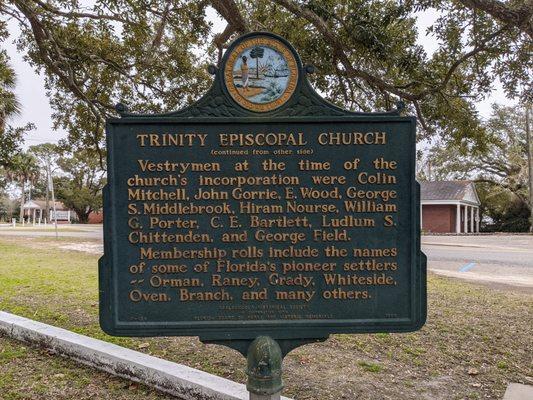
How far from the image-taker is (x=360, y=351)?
557cm

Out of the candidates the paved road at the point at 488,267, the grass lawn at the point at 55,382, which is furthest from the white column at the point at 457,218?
the grass lawn at the point at 55,382

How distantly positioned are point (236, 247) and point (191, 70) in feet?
21.7

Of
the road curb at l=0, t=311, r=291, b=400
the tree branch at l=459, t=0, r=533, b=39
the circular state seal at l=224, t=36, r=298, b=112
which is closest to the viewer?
the circular state seal at l=224, t=36, r=298, b=112

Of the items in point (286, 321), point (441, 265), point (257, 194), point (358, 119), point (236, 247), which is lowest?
point (441, 265)

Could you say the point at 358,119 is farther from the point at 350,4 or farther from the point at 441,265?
the point at 441,265

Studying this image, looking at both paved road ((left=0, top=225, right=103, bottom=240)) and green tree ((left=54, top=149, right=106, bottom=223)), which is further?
green tree ((left=54, top=149, right=106, bottom=223))

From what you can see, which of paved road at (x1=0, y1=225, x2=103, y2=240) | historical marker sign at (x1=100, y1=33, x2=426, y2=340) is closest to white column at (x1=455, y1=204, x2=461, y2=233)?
paved road at (x1=0, y1=225, x2=103, y2=240)

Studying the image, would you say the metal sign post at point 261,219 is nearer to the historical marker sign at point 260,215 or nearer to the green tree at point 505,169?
the historical marker sign at point 260,215

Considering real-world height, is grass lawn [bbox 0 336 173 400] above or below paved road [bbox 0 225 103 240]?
above

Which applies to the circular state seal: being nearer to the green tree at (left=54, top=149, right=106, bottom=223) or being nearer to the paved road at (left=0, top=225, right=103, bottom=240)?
the paved road at (left=0, top=225, right=103, bottom=240)

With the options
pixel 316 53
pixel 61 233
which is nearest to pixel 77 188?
pixel 61 233

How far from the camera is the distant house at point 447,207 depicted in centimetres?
4034

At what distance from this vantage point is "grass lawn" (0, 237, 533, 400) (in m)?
4.45

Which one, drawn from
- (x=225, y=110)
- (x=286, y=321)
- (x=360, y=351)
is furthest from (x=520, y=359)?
(x=225, y=110)
